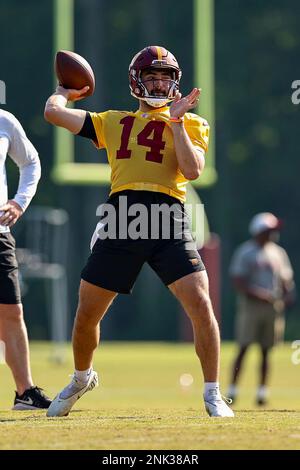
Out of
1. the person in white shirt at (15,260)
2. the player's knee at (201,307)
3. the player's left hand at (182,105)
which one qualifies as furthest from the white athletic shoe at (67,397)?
the player's left hand at (182,105)

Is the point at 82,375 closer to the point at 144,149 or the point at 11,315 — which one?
the point at 11,315

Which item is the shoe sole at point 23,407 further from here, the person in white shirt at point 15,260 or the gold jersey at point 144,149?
the gold jersey at point 144,149

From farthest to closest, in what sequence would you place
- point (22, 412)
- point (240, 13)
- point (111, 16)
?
1. point (240, 13)
2. point (111, 16)
3. point (22, 412)

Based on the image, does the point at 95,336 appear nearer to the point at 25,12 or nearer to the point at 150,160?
the point at 150,160

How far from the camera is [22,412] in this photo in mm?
7871

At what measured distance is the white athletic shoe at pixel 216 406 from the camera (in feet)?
24.3

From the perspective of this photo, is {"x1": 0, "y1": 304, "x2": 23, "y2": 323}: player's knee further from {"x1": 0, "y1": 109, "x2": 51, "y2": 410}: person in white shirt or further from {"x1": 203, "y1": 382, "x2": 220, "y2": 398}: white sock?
{"x1": 203, "y1": 382, "x2": 220, "y2": 398}: white sock

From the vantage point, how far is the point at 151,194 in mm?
7348

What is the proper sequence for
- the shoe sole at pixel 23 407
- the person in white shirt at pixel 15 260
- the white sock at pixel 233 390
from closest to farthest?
the person in white shirt at pixel 15 260 → the shoe sole at pixel 23 407 → the white sock at pixel 233 390

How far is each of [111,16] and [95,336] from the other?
51.0 ft

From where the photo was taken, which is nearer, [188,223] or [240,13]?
[188,223]

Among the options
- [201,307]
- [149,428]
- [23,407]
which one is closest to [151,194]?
[201,307]
